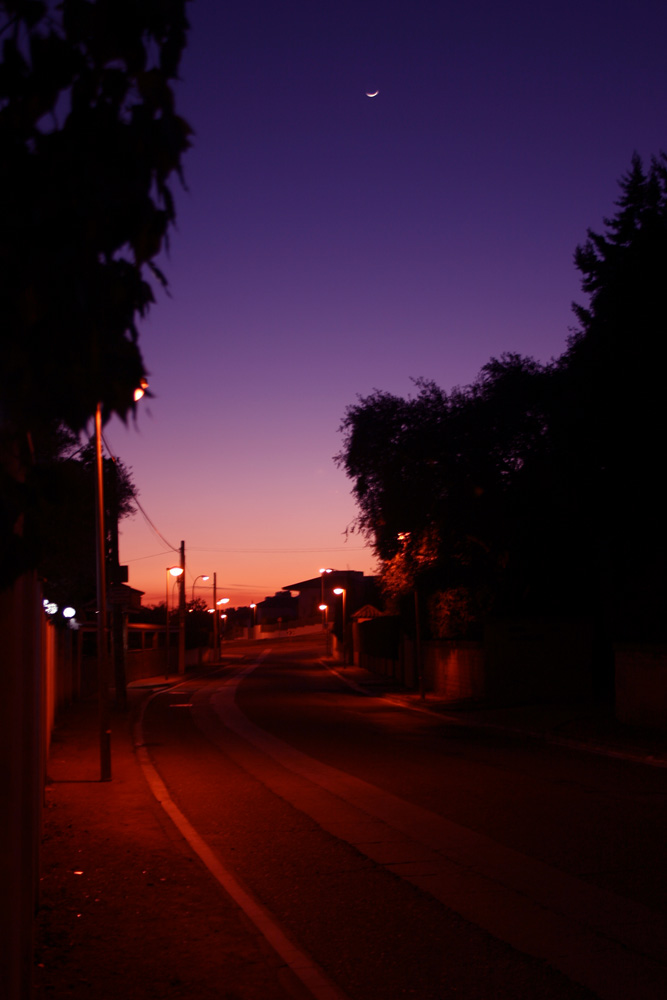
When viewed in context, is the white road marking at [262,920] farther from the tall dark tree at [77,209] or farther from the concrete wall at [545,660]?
the concrete wall at [545,660]

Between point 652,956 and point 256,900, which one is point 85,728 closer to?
point 256,900

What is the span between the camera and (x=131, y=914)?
6676mm

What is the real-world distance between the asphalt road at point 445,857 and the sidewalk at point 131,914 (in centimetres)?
36

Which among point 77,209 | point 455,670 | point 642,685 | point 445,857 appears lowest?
point 445,857

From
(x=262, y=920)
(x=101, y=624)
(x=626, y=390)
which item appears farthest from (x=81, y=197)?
(x=626, y=390)

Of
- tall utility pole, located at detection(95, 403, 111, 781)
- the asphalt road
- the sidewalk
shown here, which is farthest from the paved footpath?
tall utility pole, located at detection(95, 403, 111, 781)

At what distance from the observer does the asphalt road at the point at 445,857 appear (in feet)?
17.9

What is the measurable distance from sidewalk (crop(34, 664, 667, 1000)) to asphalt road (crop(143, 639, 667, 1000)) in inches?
14.1

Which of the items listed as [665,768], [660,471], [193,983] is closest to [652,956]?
[193,983]

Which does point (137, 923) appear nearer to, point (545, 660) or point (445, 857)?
point (445, 857)

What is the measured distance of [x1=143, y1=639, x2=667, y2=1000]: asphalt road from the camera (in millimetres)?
5461

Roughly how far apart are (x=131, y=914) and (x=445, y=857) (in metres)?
2.98

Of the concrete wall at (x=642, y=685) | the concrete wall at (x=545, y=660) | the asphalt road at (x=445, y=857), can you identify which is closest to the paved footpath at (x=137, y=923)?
the asphalt road at (x=445, y=857)

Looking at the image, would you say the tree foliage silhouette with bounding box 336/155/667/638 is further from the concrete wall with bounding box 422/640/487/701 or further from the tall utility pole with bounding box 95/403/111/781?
the tall utility pole with bounding box 95/403/111/781
